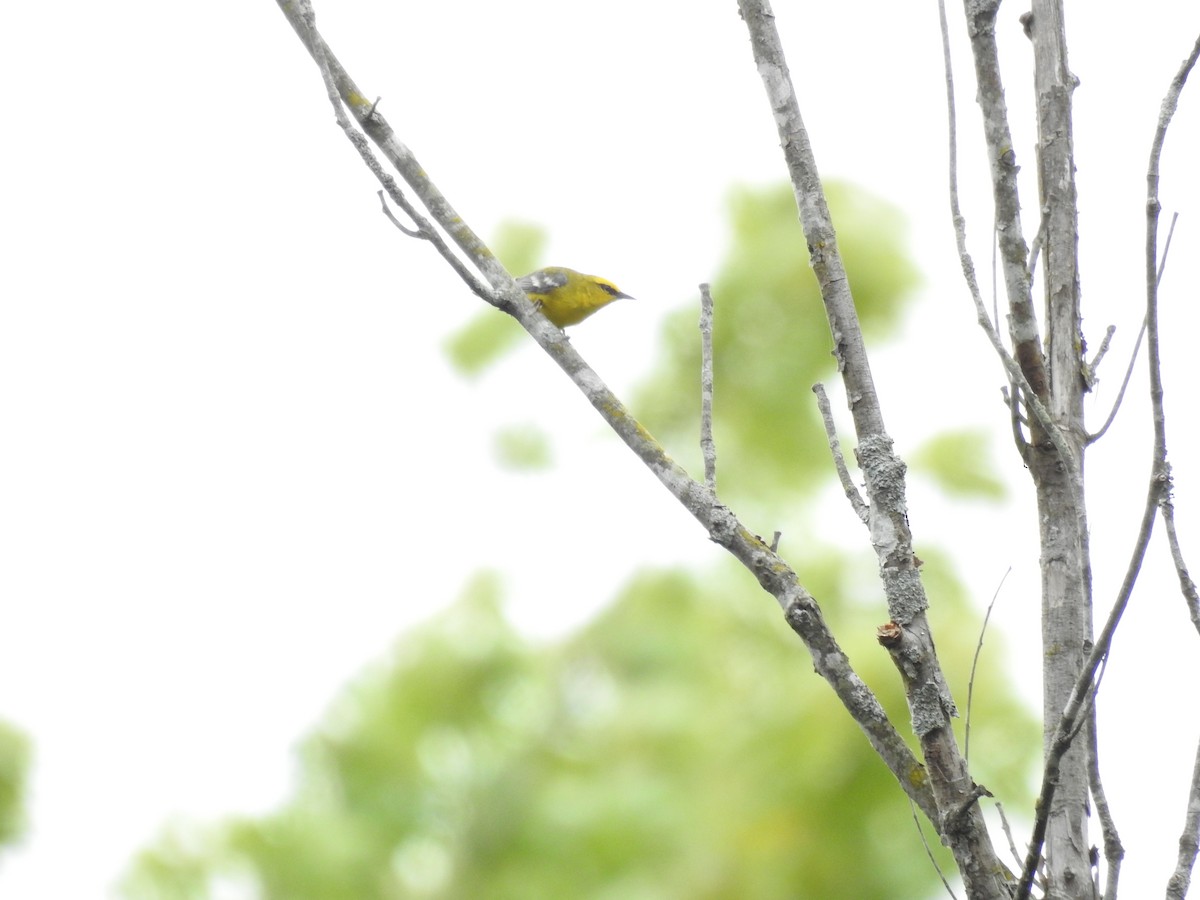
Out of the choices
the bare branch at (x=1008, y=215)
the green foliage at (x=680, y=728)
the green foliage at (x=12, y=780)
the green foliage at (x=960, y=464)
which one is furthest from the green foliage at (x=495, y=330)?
the bare branch at (x=1008, y=215)

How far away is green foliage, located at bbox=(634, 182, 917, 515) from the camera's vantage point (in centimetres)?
916

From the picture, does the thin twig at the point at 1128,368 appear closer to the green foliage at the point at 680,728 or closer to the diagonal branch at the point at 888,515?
the diagonal branch at the point at 888,515

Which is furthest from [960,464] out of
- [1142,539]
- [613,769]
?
[1142,539]

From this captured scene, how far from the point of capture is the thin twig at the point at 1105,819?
1.69 metres

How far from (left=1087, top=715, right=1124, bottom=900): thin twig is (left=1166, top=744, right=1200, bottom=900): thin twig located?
0.09 metres

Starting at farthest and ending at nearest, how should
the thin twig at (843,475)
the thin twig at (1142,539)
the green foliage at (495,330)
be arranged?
the green foliage at (495,330), the thin twig at (843,475), the thin twig at (1142,539)

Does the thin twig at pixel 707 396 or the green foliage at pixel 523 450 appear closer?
the thin twig at pixel 707 396

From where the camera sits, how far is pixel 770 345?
30.9ft

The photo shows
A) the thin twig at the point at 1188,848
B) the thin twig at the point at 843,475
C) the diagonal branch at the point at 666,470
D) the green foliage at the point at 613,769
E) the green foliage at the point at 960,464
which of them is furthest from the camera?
the green foliage at the point at 960,464

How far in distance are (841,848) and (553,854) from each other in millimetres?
2237

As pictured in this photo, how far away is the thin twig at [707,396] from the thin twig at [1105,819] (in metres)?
0.77

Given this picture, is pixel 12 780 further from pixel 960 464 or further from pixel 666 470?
pixel 666 470

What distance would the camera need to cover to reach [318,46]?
2.19 meters

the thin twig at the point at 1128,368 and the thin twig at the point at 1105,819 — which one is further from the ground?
the thin twig at the point at 1128,368
